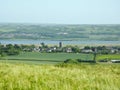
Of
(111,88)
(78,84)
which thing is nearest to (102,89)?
(111,88)

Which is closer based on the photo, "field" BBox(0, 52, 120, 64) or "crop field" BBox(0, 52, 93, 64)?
"field" BBox(0, 52, 120, 64)

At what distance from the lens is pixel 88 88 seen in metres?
4.52

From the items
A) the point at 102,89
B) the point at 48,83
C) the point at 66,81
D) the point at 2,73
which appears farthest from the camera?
the point at 2,73

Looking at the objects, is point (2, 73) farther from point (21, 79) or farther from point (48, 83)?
point (48, 83)

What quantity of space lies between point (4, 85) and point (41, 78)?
2.58 feet

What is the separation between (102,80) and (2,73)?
5.52 feet

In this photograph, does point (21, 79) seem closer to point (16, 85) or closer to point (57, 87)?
point (16, 85)

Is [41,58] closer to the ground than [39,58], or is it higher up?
closer to the ground

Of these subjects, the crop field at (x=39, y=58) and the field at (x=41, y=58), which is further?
the crop field at (x=39, y=58)

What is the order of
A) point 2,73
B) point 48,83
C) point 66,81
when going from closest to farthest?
point 48,83 → point 66,81 → point 2,73

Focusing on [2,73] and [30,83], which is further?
[2,73]

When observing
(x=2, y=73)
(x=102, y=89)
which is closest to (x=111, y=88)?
(x=102, y=89)

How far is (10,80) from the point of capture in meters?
4.98

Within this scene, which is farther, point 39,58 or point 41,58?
point 41,58
